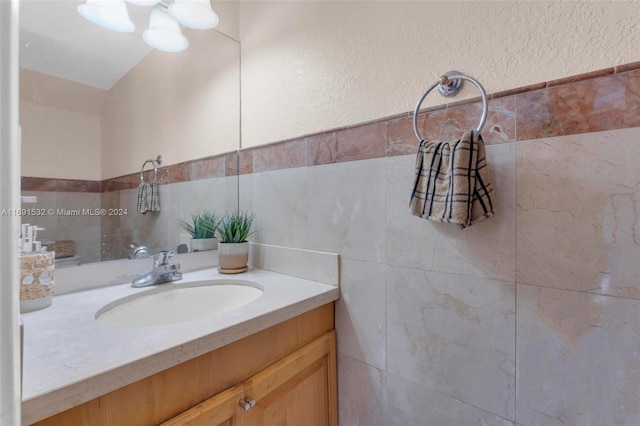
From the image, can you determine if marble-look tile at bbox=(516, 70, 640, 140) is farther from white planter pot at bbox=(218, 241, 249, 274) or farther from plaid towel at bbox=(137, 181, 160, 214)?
plaid towel at bbox=(137, 181, 160, 214)

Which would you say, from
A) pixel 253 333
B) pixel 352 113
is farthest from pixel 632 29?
pixel 253 333

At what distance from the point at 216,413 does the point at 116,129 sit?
3.28ft

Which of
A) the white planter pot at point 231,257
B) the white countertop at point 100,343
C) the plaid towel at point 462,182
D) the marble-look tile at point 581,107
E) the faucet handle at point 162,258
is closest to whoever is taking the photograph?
the white countertop at point 100,343

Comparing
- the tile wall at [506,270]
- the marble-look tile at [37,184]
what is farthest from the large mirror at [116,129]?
the tile wall at [506,270]

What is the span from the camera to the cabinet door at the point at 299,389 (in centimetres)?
81

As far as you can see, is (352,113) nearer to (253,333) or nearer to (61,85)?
(253,333)

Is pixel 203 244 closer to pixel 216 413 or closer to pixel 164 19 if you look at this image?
pixel 216 413

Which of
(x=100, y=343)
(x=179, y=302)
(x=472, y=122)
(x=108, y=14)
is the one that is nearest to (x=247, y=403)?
(x=100, y=343)

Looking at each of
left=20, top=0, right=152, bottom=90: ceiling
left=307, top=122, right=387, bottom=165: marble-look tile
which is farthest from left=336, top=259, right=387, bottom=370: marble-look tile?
left=20, top=0, right=152, bottom=90: ceiling

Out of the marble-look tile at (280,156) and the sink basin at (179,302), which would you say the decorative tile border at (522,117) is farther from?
the sink basin at (179,302)

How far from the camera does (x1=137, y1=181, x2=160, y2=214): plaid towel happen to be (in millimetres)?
1190

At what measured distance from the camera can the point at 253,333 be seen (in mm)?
794

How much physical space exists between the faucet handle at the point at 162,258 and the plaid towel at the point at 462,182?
987 millimetres

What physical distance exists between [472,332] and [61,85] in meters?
1.46
